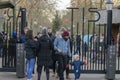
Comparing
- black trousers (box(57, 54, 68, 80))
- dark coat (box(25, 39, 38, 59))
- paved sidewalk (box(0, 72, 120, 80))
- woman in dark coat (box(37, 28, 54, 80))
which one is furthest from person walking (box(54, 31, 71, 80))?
paved sidewalk (box(0, 72, 120, 80))

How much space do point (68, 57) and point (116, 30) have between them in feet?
59.8

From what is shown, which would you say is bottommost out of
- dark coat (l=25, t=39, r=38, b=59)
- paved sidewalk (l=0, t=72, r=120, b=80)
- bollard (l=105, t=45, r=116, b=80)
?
paved sidewalk (l=0, t=72, r=120, b=80)

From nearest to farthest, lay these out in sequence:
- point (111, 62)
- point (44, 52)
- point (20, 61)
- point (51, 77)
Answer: point (44, 52), point (111, 62), point (20, 61), point (51, 77)

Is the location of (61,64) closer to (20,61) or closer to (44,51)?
(44,51)

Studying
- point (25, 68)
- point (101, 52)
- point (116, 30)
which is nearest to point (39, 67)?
point (25, 68)

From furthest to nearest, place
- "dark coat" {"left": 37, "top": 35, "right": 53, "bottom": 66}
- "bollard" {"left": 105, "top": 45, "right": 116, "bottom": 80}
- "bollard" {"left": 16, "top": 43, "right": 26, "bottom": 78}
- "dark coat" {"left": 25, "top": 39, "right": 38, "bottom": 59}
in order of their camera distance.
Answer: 1. "bollard" {"left": 16, "top": 43, "right": 26, "bottom": 78}
2. "bollard" {"left": 105, "top": 45, "right": 116, "bottom": 80}
3. "dark coat" {"left": 25, "top": 39, "right": 38, "bottom": 59}
4. "dark coat" {"left": 37, "top": 35, "right": 53, "bottom": 66}

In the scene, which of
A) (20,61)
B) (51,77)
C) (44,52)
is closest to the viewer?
(44,52)

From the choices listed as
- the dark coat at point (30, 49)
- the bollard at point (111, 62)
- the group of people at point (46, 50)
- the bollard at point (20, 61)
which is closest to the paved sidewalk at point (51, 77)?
the bollard at point (20, 61)

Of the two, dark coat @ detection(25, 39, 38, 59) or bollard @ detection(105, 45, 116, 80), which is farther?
bollard @ detection(105, 45, 116, 80)

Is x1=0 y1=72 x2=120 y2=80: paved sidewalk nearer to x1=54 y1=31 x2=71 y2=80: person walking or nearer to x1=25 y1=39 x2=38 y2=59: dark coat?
x1=54 y1=31 x2=71 y2=80: person walking

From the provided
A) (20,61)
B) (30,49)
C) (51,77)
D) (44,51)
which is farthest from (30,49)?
(51,77)

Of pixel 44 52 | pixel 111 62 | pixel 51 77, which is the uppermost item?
pixel 44 52

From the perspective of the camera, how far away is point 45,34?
619 inches

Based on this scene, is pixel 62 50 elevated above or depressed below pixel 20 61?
above
